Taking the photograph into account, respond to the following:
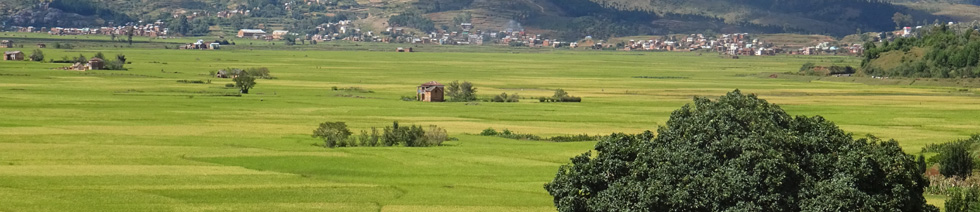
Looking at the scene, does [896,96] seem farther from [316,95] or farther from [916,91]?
[316,95]

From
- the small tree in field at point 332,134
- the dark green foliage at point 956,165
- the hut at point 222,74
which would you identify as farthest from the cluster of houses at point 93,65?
the dark green foliage at point 956,165

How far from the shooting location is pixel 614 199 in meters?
29.5

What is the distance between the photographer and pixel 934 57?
5635 inches

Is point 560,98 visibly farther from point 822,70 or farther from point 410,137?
point 822,70

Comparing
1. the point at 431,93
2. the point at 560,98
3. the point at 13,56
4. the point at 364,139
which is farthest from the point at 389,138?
the point at 13,56

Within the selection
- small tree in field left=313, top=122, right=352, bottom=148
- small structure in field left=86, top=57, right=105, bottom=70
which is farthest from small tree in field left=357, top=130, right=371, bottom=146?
small structure in field left=86, top=57, right=105, bottom=70

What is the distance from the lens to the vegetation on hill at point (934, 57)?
136m

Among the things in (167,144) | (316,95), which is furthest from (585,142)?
(316,95)

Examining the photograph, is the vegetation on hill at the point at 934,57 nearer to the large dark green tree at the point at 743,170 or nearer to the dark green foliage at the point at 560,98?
the dark green foliage at the point at 560,98

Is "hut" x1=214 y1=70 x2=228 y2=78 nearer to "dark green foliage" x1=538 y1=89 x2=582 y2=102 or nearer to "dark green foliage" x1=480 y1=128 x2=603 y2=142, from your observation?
"dark green foliage" x1=538 y1=89 x2=582 y2=102

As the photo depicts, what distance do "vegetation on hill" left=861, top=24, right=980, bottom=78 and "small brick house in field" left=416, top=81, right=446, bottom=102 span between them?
62740 millimetres

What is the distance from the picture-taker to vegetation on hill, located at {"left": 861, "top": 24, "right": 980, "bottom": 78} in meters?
136

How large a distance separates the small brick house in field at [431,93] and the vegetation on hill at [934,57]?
206 feet

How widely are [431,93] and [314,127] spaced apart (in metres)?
24.7
